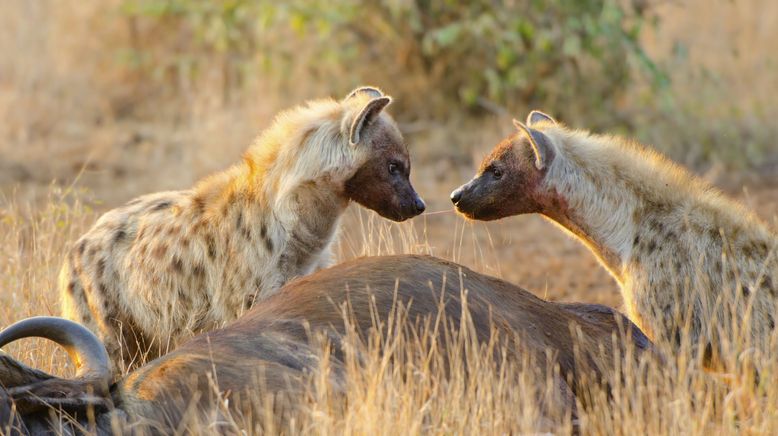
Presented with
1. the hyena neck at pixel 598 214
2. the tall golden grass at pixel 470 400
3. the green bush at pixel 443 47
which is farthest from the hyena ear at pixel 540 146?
the green bush at pixel 443 47

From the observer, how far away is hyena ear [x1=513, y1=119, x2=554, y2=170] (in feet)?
19.5

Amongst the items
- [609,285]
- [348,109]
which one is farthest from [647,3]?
[348,109]

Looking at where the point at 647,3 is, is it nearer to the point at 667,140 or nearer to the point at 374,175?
the point at 667,140

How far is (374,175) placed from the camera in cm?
597

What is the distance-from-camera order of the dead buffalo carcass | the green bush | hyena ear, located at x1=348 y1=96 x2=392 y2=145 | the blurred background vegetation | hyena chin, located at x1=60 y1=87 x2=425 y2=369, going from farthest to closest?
the blurred background vegetation, the green bush, hyena ear, located at x1=348 y1=96 x2=392 y2=145, hyena chin, located at x1=60 y1=87 x2=425 y2=369, the dead buffalo carcass

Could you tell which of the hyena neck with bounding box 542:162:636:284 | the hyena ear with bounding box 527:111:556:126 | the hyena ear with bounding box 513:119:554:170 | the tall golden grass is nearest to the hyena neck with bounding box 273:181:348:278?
the hyena ear with bounding box 513:119:554:170

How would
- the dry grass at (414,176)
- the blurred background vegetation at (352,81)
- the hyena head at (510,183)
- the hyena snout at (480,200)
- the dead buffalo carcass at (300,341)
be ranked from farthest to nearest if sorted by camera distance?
the blurred background vegetation at (352,81) < the hyena snout at (480,200) < the hyena head at (510,183) < the dry grass at (414,176) < the dead buffalo carcass at (300,341)

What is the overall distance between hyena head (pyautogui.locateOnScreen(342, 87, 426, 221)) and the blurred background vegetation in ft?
16.9

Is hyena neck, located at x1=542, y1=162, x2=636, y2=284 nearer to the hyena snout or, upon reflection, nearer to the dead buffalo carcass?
the hyena snout

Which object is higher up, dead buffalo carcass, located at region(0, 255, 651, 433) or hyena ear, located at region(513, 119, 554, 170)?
hyena ear, located at region(513, 119, 554, 170)

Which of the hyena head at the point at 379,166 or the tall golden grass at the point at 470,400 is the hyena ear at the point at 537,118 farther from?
the tall golden grass at the point at 470,400

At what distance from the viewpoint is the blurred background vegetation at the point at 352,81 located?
1148cm

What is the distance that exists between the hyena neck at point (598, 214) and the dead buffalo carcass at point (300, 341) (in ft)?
4.07

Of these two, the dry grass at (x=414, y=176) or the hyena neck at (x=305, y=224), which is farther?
the hyena neck at (x=305, y=224)
